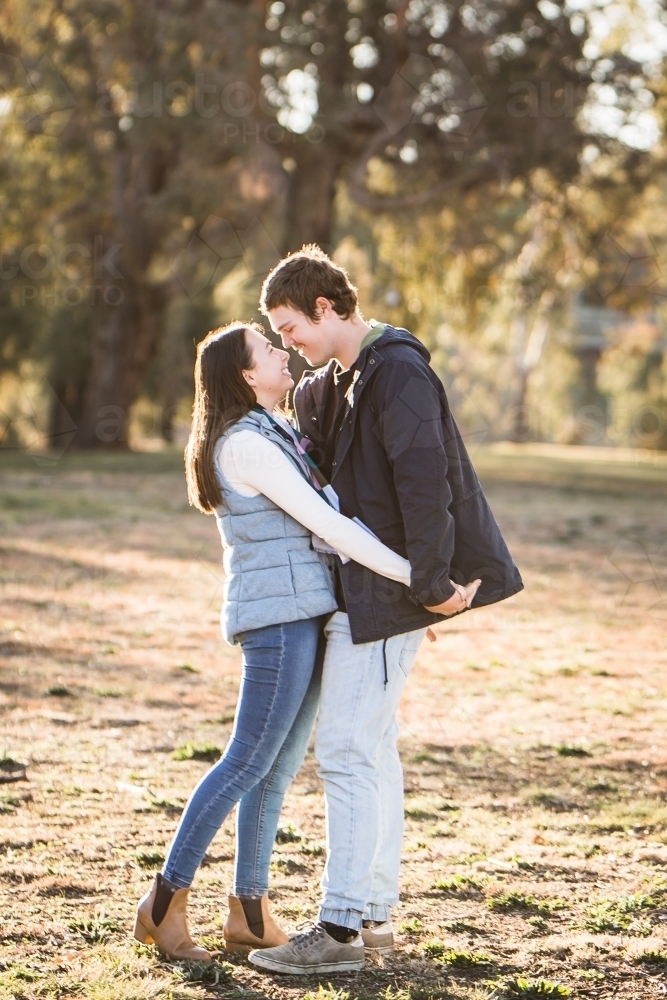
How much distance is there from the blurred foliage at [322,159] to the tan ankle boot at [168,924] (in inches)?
497

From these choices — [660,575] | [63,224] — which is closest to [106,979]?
[660,575]

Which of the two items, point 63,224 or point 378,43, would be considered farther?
point 63,224

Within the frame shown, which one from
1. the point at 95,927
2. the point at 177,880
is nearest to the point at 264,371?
the point at 177,880

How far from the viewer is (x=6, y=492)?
1558cm

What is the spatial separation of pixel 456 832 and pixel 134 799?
1.20 m

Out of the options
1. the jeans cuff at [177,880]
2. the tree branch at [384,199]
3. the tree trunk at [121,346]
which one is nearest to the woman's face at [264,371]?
the jeans cuff at [177,880]

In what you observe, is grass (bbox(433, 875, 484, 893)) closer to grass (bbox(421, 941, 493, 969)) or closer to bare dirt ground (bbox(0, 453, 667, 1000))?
bare dirt ground (bbox(0, 453, 667, 1000))

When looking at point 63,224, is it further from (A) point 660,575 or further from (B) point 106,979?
(B) point 106,979

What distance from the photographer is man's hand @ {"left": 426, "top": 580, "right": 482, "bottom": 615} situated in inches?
121

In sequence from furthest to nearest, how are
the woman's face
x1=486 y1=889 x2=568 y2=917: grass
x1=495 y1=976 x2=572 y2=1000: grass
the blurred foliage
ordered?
the blurred foliage, x1=486 y1=889 x2=568 y2=917: grass, the woman's face, x1=495 y1=976 x2=572 y2=1000: grass

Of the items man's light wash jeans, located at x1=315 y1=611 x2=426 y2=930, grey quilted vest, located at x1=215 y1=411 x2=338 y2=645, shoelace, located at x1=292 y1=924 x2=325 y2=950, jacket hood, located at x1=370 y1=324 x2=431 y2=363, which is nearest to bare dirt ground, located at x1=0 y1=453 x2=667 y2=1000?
shoelace, located at x1=292 y1=924 x2=325 y2=950

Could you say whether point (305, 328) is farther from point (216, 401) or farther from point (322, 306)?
point (216, 401)

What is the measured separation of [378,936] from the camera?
3.27 m

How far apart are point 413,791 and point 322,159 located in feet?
50.7
